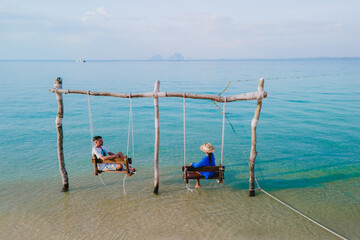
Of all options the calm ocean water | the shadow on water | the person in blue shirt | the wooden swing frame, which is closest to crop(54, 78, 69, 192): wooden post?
the wooden swing frame

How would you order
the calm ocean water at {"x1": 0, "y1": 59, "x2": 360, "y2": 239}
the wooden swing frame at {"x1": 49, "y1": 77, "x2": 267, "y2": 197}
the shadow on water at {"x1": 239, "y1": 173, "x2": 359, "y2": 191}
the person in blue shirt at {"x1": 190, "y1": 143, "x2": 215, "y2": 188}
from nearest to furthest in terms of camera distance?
the calm ocean water at {"x1": 0, "y1": 59, "x2": 360, "y2": 239} < the wooden swing frame at {"x1": 49, "y1": 77, "x2": 267, "y2": 197} < the person in blue shirt at {"x1": 190, "y1": 143, "x2": 215, "y2": 188} < the shadow on water at {"x1": 239, "y1": 173, "x2": 359, "y2": 191}

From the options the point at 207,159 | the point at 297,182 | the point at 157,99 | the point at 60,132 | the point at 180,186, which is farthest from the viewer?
the point at 297,182

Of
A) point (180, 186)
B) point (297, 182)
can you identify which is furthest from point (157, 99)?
point (297, 182)

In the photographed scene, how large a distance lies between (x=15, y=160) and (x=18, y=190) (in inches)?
119

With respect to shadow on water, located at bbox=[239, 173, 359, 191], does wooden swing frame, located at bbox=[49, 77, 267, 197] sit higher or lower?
higher

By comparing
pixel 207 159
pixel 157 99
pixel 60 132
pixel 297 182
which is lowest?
pixel 297 182

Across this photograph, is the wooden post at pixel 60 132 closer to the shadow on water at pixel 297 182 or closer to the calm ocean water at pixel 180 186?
the calm ocean water at pixel 180 186

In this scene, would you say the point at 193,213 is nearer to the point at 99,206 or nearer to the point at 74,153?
the point at 99,206

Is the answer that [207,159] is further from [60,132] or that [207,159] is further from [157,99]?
[60,132]

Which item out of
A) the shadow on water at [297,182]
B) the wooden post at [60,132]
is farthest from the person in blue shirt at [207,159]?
the wooden post at [60,132]

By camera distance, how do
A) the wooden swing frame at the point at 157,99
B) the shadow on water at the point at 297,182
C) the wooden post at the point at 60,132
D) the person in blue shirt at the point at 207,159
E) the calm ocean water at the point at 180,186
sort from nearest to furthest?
the calm ocean water at the point at 180,186 < the wooden swing frame at the point at 157,99 < the person in blue shirt at the point at 207,159 < the wooden post at the point at 60,132 < the shadow on water at the point at 297,182

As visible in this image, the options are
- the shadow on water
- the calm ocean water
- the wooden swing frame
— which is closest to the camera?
the calm ocean water

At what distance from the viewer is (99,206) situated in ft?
23.4

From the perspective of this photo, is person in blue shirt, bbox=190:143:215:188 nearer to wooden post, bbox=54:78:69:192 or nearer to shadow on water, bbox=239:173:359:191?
shadow on water, bbox=239:173:359:191
